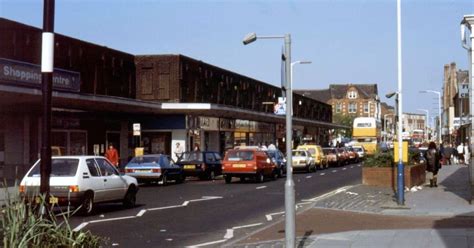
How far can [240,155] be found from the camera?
31312 millimetres

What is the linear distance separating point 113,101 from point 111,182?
1519 centimetres

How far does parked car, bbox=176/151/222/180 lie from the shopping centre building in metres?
4.33

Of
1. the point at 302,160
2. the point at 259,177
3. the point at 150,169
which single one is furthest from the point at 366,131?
the point at 150,169

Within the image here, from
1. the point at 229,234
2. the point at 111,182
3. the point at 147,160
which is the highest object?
the point at 147,160

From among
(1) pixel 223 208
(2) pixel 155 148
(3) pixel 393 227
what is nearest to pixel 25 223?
(3) pixel 393 227

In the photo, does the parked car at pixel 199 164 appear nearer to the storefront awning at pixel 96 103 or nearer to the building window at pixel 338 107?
the storefront awning at pixel 96 103

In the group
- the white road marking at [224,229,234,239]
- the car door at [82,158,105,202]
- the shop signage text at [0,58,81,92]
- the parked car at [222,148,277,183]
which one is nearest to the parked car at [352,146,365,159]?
the parked car at [222,148,277,183]

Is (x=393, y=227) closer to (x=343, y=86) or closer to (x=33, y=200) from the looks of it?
(x=33, y=200)

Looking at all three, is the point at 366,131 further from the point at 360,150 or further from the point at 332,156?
the point at 332,156

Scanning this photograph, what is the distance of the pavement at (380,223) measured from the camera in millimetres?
11625

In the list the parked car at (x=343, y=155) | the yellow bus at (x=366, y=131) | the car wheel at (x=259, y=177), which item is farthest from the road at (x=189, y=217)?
the yellow bus at (x=366, y=131)

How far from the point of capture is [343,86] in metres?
147

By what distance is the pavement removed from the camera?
38.1 ft

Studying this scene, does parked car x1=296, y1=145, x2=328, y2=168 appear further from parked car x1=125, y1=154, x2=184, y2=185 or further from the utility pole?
the utility pole
